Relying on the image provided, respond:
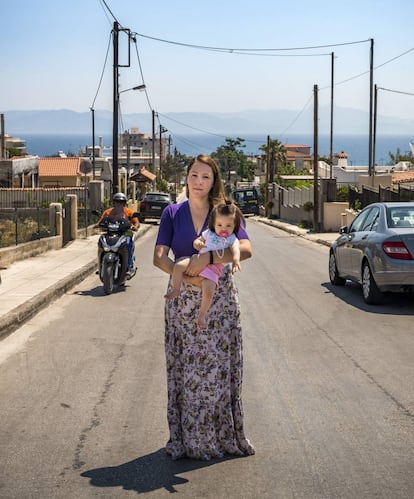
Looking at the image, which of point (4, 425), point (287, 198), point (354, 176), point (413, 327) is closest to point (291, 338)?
point (413, 327)

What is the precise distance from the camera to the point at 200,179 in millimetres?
5789

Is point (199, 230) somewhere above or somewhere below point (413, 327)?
above

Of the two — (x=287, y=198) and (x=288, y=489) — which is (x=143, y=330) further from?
(x=287, y=198)

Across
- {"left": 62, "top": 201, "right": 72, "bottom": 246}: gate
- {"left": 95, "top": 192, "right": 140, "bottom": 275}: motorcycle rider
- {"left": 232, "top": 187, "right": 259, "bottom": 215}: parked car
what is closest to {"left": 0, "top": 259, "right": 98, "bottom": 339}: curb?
{"left": 95, "top": 192, "right": 140, "bottom": 275}: motorcycle rider

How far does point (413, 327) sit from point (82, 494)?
7028 millimetres

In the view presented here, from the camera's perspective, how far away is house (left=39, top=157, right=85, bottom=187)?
79.4 m

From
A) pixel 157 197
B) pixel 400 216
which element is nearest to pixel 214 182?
pixel 400 216

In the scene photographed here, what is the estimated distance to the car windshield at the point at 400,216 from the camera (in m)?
13.8

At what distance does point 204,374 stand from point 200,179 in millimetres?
1220

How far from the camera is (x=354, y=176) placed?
86.6m

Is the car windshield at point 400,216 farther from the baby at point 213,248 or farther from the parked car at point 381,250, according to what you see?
the baby at point 213,248

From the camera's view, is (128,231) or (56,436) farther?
(128,231)

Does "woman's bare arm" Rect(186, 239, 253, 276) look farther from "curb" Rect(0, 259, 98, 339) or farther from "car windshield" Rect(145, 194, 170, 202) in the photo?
"car windshield" Rect(145, 194, 170, 202)

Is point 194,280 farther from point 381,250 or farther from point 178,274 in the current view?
point 381,250
